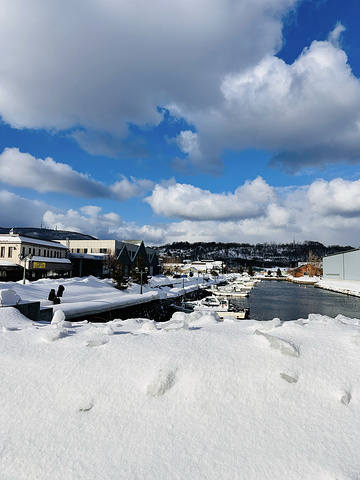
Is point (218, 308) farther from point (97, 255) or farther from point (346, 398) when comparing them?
point (97, 255)

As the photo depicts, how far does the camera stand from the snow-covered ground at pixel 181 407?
3.71 meters

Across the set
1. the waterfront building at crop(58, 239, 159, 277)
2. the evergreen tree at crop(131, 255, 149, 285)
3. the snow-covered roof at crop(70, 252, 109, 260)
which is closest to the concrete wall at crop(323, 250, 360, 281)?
the evergreen tree at crop(131, 255, 149, 285)

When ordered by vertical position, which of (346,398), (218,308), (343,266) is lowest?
(218,308)

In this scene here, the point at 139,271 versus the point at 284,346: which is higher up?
the point at 284,346

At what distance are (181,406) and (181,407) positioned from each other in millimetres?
20

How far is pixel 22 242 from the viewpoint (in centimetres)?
4781

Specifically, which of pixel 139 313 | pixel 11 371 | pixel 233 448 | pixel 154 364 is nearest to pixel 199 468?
pixel 233 448

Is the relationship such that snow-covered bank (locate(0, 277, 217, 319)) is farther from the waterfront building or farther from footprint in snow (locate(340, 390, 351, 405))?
the waterfront building

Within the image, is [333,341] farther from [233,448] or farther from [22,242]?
[22,242]

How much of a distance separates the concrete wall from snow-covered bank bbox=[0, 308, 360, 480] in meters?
76.2

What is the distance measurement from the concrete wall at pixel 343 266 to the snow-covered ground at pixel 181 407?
76372 millimetres

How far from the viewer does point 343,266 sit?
259 ft

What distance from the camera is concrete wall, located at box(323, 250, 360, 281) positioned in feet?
237

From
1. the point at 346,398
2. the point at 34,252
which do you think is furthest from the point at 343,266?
the point at 346,398
